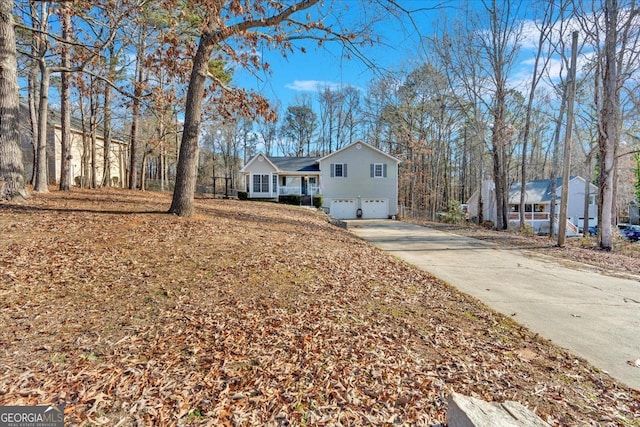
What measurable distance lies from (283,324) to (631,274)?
8531 mm

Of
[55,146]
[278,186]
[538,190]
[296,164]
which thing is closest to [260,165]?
[278,186]

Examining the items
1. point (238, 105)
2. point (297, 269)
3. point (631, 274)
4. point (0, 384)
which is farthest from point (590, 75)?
point (0, 384)

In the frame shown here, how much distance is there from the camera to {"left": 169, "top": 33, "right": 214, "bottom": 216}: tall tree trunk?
704cm

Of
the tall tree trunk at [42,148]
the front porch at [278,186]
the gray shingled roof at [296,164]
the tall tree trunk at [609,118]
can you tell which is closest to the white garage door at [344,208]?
the front porch at [278,186]

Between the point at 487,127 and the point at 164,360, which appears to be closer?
the point at 164,360

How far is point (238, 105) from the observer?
7938 millimetres

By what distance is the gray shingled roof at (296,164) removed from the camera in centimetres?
2739

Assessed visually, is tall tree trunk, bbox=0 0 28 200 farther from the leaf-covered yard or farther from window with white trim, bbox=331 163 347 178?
window with white trim, bbox=331 163 347 178

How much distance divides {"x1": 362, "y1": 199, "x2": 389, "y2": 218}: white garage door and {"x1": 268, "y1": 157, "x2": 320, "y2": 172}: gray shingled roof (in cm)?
535

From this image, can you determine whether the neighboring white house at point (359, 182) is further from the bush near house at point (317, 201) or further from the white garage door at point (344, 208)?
the bush near house at point (317, 201)

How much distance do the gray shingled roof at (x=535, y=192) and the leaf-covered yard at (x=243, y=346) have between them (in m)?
29.5

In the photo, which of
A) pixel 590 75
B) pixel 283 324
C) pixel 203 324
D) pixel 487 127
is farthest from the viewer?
pixel 487 127

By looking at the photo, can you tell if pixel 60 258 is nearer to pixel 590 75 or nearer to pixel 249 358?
pixel 249 358

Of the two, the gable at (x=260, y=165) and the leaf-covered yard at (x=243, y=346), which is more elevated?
the gable at (x=260, y=165)
